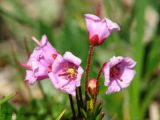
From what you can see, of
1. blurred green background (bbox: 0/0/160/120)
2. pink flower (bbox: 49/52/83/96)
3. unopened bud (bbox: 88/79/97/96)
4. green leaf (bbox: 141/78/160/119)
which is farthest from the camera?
green leaf (bbox: 141/78/160/119)

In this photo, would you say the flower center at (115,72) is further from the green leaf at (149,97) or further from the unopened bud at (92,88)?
the green leaf at (149,97)

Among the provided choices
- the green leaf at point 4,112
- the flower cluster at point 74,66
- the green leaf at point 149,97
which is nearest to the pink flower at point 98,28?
the flower cluster at point 74,66

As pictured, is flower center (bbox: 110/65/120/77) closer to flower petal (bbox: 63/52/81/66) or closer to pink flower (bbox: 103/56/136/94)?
pink flower (bbox: 103/56/136/94)

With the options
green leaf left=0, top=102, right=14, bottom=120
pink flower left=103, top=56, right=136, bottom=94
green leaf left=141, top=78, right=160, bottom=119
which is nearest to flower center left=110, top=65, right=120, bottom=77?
pink flower left=103, top=56, right=136, bottom=94

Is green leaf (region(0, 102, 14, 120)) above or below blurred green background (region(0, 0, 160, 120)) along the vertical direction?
below

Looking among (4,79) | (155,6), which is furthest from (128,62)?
(4,79)

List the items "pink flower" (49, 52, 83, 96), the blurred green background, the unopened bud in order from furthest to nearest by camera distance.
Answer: the blurred green background
the unopened bud
"pink flower" (49, 52, 83, 96)

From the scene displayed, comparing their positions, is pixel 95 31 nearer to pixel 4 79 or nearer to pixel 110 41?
pixel 110 41

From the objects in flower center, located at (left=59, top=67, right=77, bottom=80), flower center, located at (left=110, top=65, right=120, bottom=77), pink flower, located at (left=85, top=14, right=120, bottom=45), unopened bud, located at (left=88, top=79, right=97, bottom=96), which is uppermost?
pink flower, located at (left=85, top=14, right=120, bottom=45)
